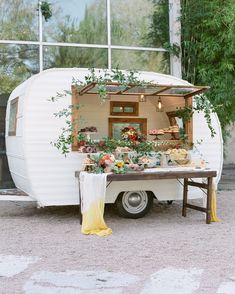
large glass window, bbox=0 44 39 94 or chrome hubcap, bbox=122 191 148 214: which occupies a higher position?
large glass window, bbox=0 44 39 94

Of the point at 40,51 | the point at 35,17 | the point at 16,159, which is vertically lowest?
the point at 16,159

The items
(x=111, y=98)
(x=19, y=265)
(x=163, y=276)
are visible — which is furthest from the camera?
(x=111, y=98)

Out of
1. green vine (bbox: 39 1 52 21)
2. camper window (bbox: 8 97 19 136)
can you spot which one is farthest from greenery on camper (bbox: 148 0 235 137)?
camper window (bbox: 8 97 19 136)

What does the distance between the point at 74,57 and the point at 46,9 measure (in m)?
1.20

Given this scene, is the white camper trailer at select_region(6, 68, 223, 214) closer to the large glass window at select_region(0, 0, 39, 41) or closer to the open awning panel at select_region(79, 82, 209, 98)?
the open awning panel at select_region(79, 82, 209, 98)

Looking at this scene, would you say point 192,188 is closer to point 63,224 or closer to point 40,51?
point 63,224

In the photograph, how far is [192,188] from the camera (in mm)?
7703

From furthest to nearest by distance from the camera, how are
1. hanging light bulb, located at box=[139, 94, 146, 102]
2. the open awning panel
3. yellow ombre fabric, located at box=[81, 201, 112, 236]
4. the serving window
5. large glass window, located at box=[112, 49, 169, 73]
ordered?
large glass window, located at box=[112, 49, 169, 73], the serving window, hanging light bulb, located at box=[139, 94, 146, 102], the open awning panel, yellow ombre fabric, located at box=[81, 201, 112, 236]

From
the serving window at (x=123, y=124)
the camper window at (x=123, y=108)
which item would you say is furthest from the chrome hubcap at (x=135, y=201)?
the camper window at (x=123, y=108)


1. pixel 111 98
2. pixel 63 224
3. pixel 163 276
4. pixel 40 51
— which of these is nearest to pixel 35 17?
pixel 40 51

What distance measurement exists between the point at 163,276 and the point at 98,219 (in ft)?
6.86

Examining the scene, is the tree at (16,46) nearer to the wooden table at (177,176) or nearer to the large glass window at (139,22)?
the large glass window at (139,22)

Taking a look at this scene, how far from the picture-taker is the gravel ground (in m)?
4.50

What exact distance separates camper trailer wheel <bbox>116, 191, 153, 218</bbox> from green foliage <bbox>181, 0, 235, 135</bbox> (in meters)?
3.33
